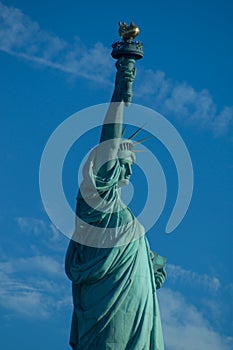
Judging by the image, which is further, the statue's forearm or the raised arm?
the statue's forearm

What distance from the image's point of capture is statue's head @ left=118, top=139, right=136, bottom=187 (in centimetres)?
3622

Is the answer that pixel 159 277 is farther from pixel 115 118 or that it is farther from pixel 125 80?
pixel 125 80

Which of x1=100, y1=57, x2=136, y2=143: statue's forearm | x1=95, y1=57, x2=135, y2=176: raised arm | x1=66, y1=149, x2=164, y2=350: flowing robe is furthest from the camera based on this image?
x1=100, y1=57, x2=136, y2=143: statue's forearm

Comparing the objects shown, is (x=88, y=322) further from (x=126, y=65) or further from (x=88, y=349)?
(x=126, y=65)

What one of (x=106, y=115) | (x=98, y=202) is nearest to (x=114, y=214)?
(x=98, y=202)

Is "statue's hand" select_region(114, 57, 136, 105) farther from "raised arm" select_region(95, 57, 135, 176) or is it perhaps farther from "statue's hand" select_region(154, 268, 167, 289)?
"statue's hand" select_region(154, 268, 167, 289)

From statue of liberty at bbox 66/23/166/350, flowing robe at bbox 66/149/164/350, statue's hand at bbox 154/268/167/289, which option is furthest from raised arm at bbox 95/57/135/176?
statue's hand at bbox 154/268/167/289

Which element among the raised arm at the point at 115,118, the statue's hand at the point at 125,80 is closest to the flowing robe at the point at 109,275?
the raised arm at the point at 115,118

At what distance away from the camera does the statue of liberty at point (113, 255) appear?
34594 millimetres

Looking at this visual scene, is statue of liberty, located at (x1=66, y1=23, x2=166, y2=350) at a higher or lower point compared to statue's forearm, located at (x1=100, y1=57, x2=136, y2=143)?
lower

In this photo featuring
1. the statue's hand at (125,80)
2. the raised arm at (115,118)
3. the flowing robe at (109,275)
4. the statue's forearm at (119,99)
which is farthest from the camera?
the statue's hand at (125,80)

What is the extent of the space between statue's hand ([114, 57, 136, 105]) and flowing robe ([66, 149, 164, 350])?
1.77m

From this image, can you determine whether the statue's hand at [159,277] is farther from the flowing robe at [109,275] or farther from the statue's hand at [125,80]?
the statue's hand at [125,80]

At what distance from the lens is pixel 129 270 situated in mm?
35094
